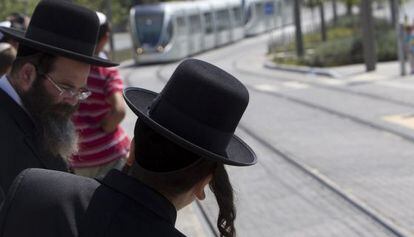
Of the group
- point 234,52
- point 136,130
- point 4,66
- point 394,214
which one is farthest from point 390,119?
point 234,52

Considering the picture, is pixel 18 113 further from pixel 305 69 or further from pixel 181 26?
pixel 181 26

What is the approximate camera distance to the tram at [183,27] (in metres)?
36.2

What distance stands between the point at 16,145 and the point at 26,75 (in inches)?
11.3

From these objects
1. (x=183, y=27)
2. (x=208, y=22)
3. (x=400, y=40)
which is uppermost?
(x=400, y=40)

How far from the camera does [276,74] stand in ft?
85.9

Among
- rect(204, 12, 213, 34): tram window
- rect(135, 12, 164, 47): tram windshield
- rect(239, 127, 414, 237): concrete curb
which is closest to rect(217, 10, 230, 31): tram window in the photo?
rect(204, 12, 213, 34): tram window

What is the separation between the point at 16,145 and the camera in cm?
288

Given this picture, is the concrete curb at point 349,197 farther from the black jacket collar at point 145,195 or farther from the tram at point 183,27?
the tram at point 183,27

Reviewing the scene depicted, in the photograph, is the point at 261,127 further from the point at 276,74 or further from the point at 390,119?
the point at 276,74

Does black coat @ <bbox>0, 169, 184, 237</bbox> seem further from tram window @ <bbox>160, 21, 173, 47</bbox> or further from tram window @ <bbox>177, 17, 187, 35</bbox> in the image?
tram window @ <bbox>177, 17, 187, 35</bbox>

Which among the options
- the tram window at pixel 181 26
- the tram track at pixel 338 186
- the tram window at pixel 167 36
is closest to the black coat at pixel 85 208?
the tram track at pixel 338 186

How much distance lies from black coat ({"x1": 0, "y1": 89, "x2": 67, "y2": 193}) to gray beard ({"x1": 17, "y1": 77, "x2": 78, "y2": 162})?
0.12ft

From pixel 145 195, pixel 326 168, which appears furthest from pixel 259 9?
pixel 145 195

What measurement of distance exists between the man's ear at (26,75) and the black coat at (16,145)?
7cm
